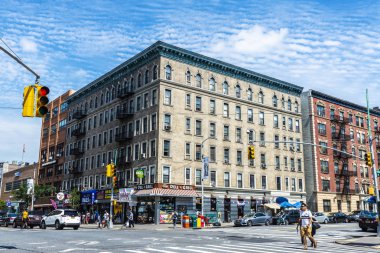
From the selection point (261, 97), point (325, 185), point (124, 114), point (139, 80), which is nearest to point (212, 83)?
point (261, 97)

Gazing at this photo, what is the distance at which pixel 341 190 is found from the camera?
6475 cm

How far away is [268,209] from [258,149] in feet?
27.8

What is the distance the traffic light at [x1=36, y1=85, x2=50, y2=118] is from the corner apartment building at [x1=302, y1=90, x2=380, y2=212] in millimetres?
54067

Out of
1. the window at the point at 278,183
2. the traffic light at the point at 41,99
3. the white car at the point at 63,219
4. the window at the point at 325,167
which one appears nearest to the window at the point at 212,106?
the window at the point at 278,183

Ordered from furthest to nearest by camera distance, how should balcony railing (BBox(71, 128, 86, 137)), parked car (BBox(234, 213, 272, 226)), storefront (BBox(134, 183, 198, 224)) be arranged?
balcony railing (BBox(71, 128, 86, 137)), storefront (BBox(134, 183, 198, 224)), parked car (BBox(234, 213, 272, 226))

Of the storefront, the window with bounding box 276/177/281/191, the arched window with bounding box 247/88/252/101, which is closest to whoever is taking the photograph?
the storefront

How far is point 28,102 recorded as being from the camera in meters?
13.4

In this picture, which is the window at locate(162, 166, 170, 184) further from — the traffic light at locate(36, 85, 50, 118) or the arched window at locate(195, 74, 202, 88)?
the traffic light at locate(36, 85, 50, 118)

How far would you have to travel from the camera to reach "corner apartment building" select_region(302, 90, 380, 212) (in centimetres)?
6200

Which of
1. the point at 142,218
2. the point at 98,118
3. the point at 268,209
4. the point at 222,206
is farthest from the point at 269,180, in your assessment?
the point at 98,118

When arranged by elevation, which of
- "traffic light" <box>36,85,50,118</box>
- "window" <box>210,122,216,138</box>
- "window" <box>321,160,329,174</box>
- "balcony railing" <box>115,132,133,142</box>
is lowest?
"traffic light" <box>36,85,50,118</box>

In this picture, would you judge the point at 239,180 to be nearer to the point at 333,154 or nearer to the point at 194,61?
the point at 194,61

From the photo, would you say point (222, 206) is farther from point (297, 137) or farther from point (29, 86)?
point (29, 86)

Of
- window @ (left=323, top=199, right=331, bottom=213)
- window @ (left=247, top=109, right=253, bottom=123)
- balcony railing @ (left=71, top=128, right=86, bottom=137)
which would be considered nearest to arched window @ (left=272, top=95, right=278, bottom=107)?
window @ (left=247, top=109, right=253, bottom=123)
